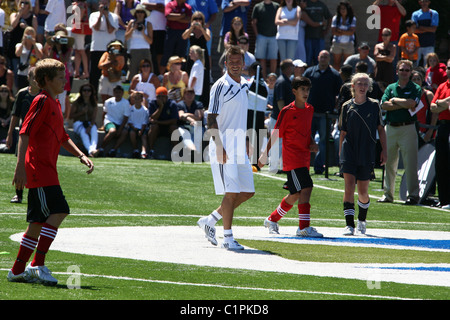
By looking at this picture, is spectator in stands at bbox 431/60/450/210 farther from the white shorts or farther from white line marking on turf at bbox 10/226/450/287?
the white shorts

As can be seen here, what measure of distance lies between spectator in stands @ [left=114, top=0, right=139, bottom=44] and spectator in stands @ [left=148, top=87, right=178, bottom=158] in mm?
2637

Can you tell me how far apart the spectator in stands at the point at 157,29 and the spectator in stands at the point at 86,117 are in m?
3.24

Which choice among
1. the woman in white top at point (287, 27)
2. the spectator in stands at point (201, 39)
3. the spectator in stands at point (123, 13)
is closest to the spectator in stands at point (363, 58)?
the woman in white top at point (287, 27)

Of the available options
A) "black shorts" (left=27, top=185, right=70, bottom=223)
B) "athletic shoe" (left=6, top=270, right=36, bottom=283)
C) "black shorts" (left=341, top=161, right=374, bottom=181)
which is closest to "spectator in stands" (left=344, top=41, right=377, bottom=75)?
"black shorts" (left=341, top=161, right=374, bottom=181)

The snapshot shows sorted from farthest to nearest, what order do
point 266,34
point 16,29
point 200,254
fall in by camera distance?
point 266,34 → point 16,29 → point 200,254

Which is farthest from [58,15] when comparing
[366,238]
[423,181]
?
[366,238]

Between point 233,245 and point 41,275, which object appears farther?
point 233,245

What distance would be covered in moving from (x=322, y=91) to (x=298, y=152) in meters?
8.41

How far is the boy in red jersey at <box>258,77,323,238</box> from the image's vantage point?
36.9 ft

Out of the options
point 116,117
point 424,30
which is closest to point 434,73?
point 424,30

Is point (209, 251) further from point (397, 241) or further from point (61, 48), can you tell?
point (61, 48)

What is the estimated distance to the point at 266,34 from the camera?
75.6 feet
